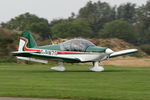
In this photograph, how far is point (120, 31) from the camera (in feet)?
305

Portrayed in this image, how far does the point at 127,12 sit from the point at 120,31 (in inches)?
1416

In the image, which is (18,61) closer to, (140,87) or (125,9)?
(140,87)

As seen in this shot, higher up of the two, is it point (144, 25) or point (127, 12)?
point (127, 12)

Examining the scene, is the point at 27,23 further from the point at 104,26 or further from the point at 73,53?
the point at 73,53

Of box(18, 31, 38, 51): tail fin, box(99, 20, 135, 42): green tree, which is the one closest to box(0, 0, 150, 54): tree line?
box(99, 20, 135, 42): green tree

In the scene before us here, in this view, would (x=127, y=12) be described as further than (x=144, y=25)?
Yes

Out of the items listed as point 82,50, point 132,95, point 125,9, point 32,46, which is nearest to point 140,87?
point 132,95

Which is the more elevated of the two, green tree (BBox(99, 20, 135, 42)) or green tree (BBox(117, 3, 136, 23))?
green tree (BBox(117, 3, 136, 23))

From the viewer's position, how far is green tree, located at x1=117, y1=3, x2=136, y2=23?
124688 mm

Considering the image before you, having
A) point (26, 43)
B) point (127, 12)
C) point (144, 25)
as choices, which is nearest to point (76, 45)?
point (26, 43)

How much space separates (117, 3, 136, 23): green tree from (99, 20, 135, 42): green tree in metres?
26.5

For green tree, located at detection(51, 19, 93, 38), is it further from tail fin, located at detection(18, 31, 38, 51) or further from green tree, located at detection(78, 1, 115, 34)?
tail fin, located at detection(18, 31, 38, 51)

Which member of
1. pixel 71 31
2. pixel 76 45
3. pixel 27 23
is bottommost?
pixel 76 45

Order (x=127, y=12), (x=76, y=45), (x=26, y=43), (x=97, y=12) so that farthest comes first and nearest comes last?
(x=97, y=12)
(x=127, y=12)
(x=26, y=43)
(x=76, y=45)
